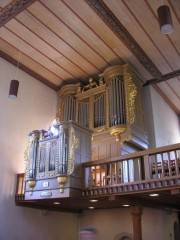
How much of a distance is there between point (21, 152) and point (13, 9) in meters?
4.55

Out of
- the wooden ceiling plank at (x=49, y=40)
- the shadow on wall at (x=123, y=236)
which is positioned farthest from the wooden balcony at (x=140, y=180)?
the wooden ceiling plank at (x=49, y=40)

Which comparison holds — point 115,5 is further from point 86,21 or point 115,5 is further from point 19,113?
point 19,113

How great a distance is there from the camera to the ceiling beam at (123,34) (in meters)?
8.10

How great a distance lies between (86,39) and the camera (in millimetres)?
9383

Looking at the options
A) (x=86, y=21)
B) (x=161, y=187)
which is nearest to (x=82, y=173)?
(x=161, y=187)

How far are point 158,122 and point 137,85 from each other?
5.59ft

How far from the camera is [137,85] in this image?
10961 mm

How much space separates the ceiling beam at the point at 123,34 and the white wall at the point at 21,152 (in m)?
3.86

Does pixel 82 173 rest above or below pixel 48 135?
below

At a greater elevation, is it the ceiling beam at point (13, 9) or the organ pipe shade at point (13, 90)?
the ceiling beam at point (13, 9)

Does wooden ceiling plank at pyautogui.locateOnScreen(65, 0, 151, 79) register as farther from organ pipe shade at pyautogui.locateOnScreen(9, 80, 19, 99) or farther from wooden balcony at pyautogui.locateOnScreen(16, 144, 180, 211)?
wooden balcony at pyautogui.locateOnScreen(16, 144, 180, 211)

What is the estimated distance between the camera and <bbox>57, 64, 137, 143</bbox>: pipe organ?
9734mm

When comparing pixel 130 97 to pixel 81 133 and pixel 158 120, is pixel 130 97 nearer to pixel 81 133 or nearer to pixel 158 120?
pixel 158 120

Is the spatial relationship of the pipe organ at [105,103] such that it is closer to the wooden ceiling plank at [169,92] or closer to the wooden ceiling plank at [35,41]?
the wooden ceiling plank at [35,41]
